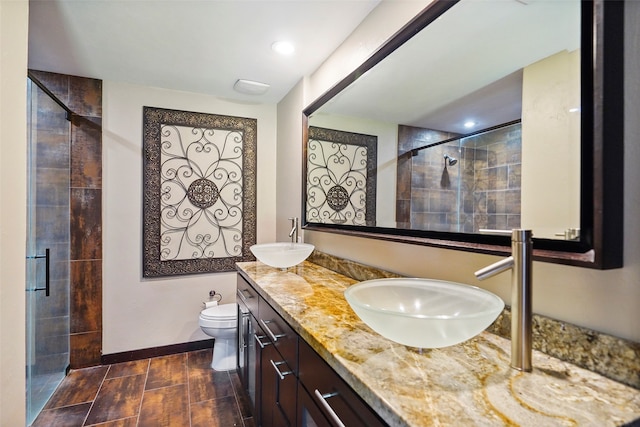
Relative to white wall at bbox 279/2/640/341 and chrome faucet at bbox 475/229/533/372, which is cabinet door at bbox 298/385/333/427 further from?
white wall at bbox 279/2/640/341

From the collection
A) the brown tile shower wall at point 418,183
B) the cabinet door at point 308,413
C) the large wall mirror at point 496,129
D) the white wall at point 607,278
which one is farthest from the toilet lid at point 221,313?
the white wall at point 607,278

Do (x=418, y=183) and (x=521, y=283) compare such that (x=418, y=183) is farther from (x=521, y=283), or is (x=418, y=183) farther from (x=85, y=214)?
(x=85, y=214)

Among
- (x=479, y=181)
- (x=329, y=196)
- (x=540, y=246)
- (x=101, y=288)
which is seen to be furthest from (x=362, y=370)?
(x=101, y=288)

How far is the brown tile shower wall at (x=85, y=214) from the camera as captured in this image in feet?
8.21

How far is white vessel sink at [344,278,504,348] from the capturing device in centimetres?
73

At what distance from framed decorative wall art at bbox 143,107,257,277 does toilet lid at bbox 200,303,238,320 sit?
0.45 metres

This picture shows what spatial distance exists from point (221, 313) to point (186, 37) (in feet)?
6.75

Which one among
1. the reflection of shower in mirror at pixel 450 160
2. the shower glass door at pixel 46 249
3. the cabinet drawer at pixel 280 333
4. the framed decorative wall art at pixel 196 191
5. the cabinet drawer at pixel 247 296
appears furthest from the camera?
the framed decorative wall art at pixel 196 191

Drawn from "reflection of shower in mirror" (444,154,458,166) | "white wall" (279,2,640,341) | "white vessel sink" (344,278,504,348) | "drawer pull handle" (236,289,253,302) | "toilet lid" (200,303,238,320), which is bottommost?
"toilet lid" (200,303,238,320)

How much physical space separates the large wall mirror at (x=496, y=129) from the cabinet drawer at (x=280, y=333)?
2.17 ft

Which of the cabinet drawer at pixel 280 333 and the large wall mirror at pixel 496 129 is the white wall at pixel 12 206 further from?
the large wall mirror at pixel 496 129

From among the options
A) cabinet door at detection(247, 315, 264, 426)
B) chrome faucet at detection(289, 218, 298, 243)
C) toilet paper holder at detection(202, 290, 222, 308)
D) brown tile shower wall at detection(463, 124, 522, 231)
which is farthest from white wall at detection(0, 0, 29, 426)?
brown tile shower wall at detection(463, 124, 522, 231)

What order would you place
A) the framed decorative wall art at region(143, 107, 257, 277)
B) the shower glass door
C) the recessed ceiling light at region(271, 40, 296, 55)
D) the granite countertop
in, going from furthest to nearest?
the framed decorative wall art at region(143, 107, 257, 277) → the recessed ceiling light at region(271, 40, 296, 55) → the shower glass door → the granite countertop

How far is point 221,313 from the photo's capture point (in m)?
2.55
